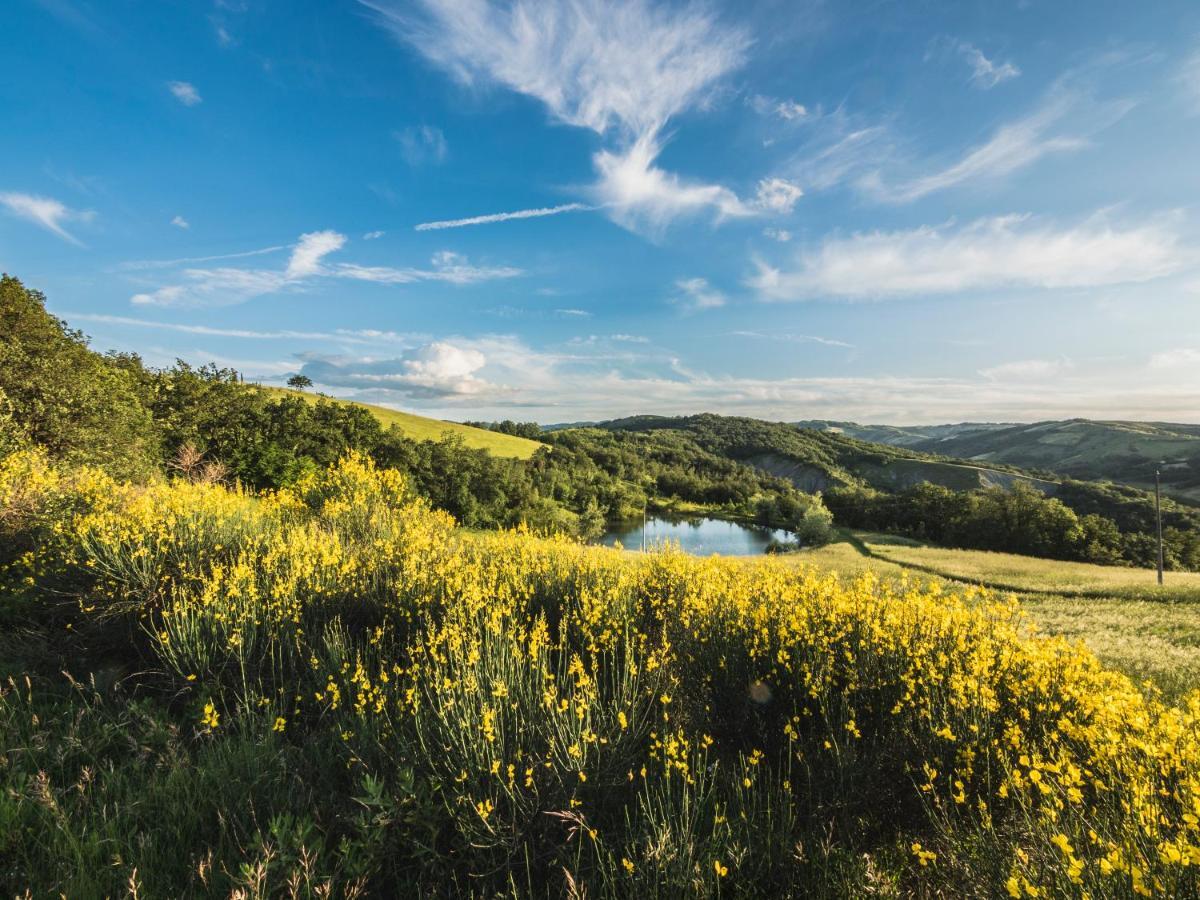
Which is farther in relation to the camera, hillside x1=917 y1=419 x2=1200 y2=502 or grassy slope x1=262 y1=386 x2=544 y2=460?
hillside x1=917 y1=419 x2=1200 y2=502

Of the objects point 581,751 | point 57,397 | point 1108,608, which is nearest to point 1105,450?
point 1108,608

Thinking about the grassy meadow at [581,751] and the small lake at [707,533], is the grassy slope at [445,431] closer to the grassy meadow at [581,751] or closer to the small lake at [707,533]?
the small lake at [707,533]

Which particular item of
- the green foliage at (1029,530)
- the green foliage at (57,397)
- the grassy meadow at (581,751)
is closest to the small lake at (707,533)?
the green foliage at (1029,530)

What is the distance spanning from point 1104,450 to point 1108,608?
16612 cm

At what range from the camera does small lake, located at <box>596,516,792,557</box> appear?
60903 mm

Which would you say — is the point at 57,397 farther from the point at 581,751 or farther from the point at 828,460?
the point at 828,460

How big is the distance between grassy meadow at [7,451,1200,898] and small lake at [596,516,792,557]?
52797mm

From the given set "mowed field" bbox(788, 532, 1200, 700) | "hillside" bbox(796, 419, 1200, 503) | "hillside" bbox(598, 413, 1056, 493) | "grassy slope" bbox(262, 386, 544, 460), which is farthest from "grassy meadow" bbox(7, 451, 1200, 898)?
"hillside" bbox(796, 419, 1200, 503)

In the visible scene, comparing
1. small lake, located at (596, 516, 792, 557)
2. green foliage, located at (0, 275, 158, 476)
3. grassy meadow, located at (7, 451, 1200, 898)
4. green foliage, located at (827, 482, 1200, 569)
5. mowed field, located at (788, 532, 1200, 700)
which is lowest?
small lake, located at (596, 516, 792, 557)

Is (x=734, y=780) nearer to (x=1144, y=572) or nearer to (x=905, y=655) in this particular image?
(x=905, y=655)

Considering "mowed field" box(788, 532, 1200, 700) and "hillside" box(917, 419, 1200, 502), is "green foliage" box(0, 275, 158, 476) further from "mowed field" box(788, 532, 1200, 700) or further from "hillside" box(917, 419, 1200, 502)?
"hillside" box(917, 419, 1200, 502)

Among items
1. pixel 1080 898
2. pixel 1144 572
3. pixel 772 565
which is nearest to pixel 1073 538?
pixel 1144 572

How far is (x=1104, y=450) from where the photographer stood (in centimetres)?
13062

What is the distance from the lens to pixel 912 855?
275 cm
